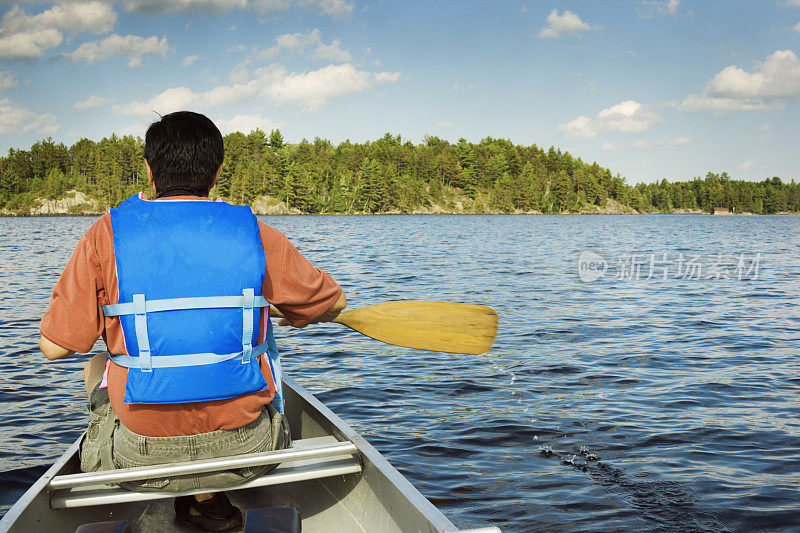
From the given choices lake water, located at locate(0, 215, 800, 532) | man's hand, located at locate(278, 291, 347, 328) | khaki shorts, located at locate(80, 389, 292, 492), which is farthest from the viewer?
lake water, located at locate(0, 215, 800, 532)

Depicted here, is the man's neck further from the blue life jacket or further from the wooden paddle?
the wooden paddle

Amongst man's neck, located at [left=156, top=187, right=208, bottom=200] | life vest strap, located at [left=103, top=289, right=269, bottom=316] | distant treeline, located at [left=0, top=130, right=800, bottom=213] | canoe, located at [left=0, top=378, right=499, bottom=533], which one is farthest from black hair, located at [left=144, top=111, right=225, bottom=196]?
distant treeline, located at [left=0, top=130, right=800, bottom=213]

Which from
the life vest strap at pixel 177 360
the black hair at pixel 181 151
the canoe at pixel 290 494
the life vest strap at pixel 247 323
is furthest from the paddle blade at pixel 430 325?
the black hair at pixel 181 151

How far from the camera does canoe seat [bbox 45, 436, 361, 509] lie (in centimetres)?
255

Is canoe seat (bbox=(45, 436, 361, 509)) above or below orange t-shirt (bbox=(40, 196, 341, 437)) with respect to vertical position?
below

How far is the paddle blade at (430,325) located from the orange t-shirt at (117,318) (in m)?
0.92

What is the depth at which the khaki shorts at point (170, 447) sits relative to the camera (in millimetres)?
2605

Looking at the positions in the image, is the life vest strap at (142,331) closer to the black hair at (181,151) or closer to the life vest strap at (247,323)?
the life vest strap at (247,323)

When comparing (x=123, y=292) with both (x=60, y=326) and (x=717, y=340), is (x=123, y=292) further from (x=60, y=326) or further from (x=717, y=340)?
(x=717, y=340)

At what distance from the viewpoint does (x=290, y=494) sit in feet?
12.1

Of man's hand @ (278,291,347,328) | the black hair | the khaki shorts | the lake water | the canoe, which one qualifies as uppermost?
the black hair

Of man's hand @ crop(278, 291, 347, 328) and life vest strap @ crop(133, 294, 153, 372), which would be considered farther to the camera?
man's hand @ crop(278, 291, 347, 328)

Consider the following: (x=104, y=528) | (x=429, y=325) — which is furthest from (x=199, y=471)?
(x=429, y=325)

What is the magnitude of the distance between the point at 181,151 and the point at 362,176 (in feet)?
A: 386
